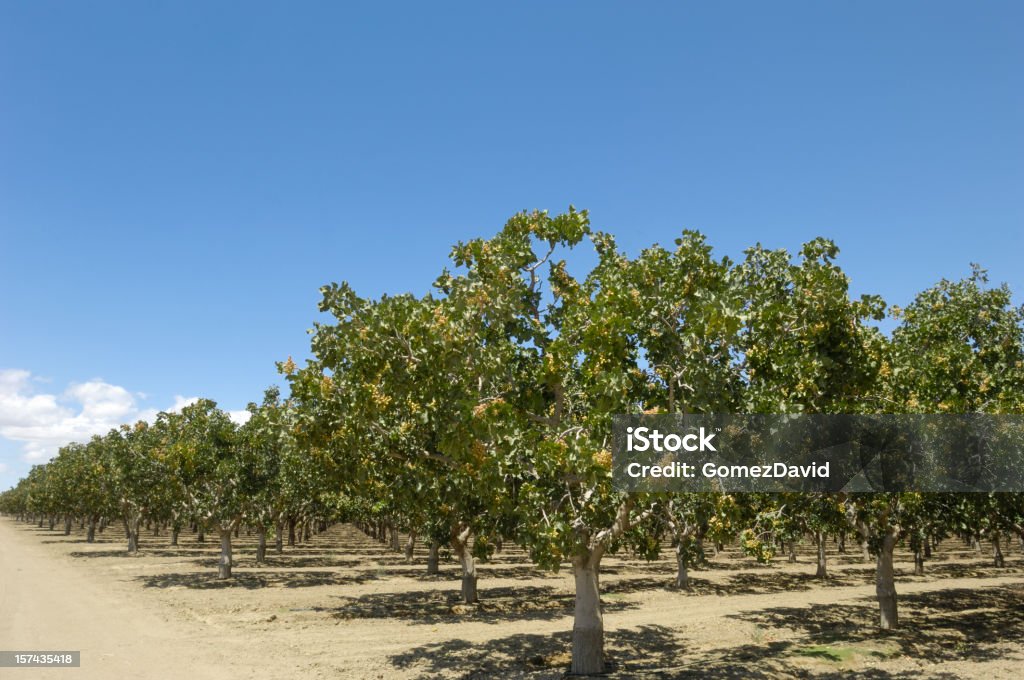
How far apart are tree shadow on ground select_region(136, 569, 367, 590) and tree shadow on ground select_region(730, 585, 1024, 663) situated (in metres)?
24.9

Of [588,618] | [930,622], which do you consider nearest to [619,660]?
[588,618]

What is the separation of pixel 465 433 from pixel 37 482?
138229 mm

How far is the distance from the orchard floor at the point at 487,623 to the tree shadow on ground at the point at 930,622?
112 mm

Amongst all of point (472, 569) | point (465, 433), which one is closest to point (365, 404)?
point (465, 433)

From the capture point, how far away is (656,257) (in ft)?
46.1

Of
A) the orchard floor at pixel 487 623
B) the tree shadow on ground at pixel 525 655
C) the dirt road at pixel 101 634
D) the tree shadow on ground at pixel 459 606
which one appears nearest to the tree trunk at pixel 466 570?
the tree shadow on ground at pixel 459 606

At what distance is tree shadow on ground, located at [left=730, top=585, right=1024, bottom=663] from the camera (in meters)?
22.4

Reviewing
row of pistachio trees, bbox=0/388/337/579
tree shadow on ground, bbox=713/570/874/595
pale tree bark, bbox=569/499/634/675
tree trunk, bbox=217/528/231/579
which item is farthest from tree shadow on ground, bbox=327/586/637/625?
tree trunk, bbox=217/528/231/579

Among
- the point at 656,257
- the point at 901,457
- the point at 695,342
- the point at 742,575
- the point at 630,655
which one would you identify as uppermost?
the point at 656,257

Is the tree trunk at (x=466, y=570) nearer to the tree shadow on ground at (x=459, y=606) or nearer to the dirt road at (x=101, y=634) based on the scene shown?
the tree shadow on ground at (x=459, y=606)

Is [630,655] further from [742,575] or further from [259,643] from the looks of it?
[742,575]

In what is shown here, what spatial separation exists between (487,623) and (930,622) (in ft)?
60.5

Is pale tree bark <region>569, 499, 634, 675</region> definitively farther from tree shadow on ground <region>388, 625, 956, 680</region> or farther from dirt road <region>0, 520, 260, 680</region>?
dirt road <region>0, 520, 260, 680</region>

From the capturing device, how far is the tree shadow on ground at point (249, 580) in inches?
1489
